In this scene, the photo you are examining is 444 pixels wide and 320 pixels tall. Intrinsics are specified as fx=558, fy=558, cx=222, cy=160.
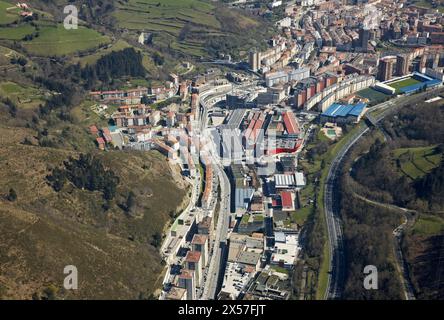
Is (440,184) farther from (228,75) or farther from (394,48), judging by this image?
(394,48)

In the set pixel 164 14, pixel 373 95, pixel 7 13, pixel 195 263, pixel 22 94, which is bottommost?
pixel 195 263

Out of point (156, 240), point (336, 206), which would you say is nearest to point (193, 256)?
point (156, 240)

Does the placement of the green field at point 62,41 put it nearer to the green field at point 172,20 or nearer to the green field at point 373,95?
the green field at point 172,20

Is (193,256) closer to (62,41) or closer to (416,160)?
(416,160)

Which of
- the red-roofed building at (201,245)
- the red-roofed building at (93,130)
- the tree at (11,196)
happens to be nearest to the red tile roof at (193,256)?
the red-roofed building at (201,245)

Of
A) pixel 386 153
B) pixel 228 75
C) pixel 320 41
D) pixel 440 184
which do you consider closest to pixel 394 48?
pixel 320 41

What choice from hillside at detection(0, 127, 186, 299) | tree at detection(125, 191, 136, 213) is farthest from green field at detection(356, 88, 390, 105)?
tree at detection(125, 191, 136, 213)
